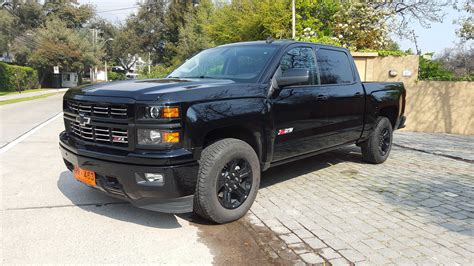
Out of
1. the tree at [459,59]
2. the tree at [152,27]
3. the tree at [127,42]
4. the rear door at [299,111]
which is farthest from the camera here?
the tree at [127,42]

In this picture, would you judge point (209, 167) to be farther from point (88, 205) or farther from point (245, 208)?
point (88, 205)

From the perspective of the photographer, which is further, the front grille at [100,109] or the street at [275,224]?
the front grille at [100,109]

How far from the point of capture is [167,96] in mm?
3668

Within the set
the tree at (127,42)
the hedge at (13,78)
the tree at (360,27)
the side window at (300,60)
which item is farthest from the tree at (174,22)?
the side window at (300,60)

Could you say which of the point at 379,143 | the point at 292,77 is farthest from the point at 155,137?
the point at 379,143

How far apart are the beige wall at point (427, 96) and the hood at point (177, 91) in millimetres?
9297

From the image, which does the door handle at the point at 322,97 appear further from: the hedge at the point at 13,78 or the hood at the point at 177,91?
the hedge at the point at 13,78

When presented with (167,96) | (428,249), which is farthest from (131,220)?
(428,249)

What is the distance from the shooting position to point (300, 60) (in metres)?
5.30

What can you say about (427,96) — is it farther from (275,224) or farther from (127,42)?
(127,42)

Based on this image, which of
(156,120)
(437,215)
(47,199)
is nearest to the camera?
(156,120)

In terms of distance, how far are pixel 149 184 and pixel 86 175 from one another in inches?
34.1

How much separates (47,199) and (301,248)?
316cm

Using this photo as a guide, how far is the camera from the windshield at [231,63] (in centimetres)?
484
